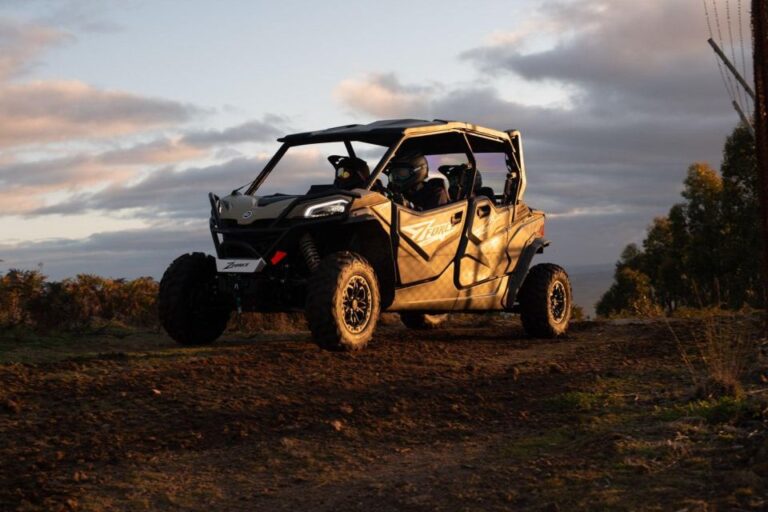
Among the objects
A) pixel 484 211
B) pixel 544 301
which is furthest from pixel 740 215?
pixel 484 211

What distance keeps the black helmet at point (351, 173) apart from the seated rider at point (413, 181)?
1.33ft

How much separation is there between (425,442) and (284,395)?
4.97 ft

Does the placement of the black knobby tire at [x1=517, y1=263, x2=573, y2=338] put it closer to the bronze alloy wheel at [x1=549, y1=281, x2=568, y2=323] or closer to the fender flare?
the bronze alloy wheel at [x1=549, y1=281, x2=568, y2=323]

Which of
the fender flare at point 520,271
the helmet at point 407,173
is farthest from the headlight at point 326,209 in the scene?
the fender flare at point 520,271

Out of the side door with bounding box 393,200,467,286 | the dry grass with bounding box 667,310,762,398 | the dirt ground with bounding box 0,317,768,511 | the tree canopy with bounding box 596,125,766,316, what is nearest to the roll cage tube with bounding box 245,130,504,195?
the side door with bounding box 393,200,467,286

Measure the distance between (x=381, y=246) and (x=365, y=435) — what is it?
10.8ft

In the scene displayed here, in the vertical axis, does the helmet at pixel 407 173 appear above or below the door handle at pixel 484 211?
above

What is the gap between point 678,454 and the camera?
19.1ft

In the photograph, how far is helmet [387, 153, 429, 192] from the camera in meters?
10.9

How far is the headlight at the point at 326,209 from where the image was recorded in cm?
904

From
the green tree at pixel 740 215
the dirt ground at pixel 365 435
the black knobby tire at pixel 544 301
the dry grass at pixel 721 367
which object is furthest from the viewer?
the green tree at pixel 740 215

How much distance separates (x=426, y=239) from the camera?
9961 millimetres

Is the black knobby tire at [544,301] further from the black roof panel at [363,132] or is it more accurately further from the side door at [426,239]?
the black roof panel at [363,132]

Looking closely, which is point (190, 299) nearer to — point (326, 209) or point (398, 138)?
point (326, 209)
